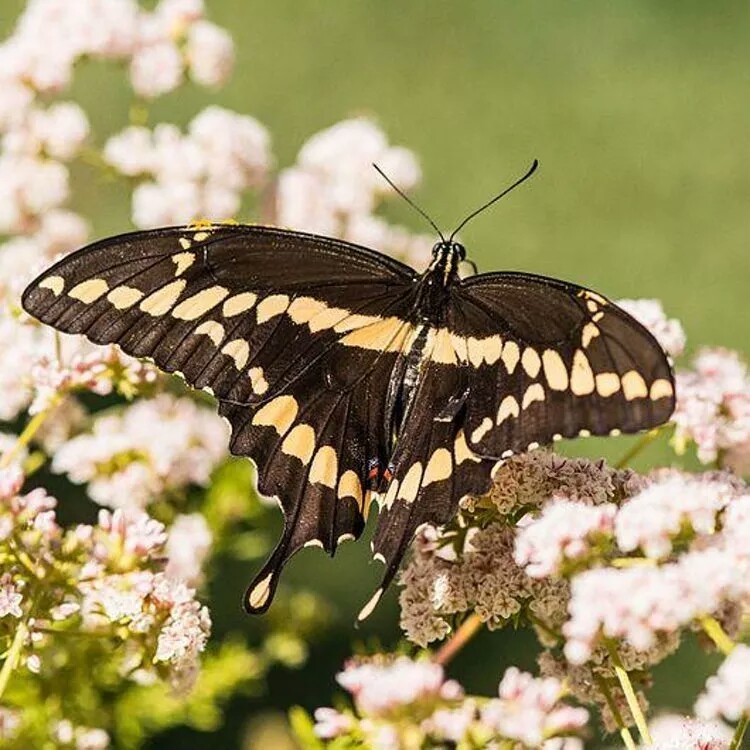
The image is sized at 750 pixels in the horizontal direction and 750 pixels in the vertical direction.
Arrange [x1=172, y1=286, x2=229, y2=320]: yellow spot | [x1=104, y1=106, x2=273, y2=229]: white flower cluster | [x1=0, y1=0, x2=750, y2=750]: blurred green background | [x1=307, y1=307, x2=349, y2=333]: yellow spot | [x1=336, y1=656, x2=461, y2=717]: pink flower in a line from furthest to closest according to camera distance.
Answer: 1. [x1=0, y1=0, x2=750, y2=750]: blurred green background
2. [x1=104, y1=106, x2=273, y2=229]: white flower cluster
3. [x1=307, y1=307, x2=349, y2=333]: yellow spot
4. [x1=172, y1=286, x2=229, y2=320]: yellow spot
5. [x1=336, y1=656, x2=461, y2=717]: pink flower

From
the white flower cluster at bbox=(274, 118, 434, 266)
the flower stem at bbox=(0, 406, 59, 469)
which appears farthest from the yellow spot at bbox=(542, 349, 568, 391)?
the white flower cluster at bbox=(274, 118, 434, 266)

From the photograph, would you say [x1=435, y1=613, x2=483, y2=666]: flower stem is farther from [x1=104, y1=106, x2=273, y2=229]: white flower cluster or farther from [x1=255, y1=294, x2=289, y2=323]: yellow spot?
[x1=104, y1=106, x2=273, y2=229]: white flower cluster

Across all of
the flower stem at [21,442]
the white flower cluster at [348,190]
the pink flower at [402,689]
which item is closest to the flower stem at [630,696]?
the pink flower at [402,689]

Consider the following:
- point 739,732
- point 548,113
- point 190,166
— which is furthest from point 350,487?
point 548,113

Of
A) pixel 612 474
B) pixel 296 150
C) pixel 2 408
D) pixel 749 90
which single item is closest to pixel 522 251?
pixel 296 150

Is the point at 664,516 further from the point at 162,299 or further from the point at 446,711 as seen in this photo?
the point at 162,299

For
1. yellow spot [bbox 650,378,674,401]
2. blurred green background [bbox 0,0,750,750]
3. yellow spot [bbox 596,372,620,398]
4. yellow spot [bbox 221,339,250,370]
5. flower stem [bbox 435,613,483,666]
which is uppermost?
blurred green background [bbox 0,0,750,750]

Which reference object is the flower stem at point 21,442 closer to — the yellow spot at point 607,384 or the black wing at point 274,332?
the black wing at point 274,332

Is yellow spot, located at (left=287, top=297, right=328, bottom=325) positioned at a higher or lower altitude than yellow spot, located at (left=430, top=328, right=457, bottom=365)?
higher
